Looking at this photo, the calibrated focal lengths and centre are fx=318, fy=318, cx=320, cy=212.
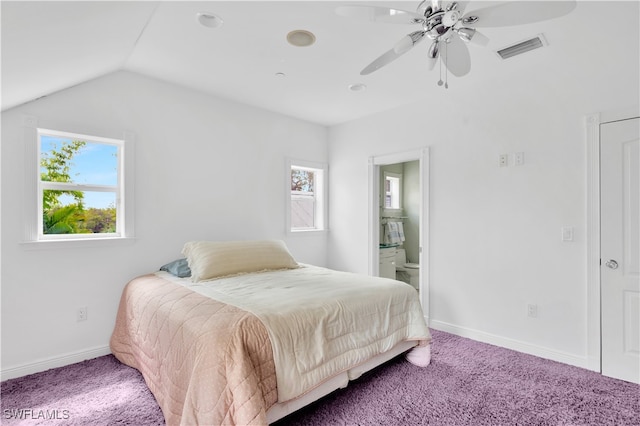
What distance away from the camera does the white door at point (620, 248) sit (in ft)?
7.97

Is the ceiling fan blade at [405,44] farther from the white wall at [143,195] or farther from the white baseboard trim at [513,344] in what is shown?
the white baseboard trim at [513,344]

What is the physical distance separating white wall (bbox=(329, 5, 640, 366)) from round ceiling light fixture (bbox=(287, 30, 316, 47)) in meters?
1.41

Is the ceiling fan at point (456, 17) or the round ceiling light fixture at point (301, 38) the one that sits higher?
the round ceiling light fixture at point (301, 38)

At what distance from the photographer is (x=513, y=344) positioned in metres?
3.00

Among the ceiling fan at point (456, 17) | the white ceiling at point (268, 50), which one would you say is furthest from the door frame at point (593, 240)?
the ceiling fan at point (456, 17)

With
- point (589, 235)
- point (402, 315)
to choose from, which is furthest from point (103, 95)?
point (589, 235)

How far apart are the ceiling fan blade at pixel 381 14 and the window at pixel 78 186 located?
2482mm

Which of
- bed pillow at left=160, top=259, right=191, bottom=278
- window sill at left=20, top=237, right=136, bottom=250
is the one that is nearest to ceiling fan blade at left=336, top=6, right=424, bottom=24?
bed pillow at left=160, top=259, right=191, bottom=278

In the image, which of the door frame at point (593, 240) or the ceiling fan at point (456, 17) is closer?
the ceiling fan at point (456, 17)

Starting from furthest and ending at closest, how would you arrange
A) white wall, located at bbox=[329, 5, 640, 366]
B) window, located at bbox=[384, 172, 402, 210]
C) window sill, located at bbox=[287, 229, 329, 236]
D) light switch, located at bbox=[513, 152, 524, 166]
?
window, located at bbox=[384, 172, 402, 210] < window sill, located at bbox=[287, 229, 329, 236] < light switch, located at bbox=[513, 152, 524, 166] < white wall, located at bbox=[329, 5, 640, 366]

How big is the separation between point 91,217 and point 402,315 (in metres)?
2.88

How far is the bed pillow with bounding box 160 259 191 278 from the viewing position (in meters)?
2.86

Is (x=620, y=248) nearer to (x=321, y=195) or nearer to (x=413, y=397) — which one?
(x=413, y=397)

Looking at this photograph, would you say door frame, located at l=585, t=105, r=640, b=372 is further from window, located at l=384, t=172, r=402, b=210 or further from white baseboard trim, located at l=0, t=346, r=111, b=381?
white baseboard trim, located at l=0, t=346, r=111, b=381
